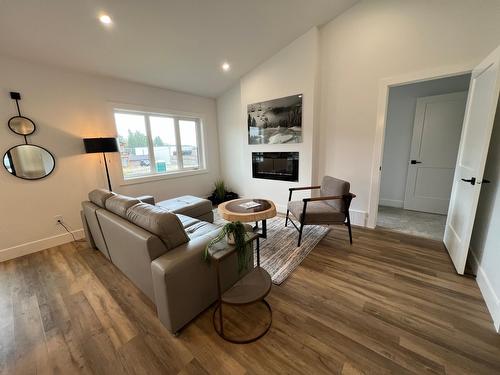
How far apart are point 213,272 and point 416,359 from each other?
4.67 feet

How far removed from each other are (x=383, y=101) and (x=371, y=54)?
67 centimetres

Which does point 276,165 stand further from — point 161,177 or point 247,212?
point 161,177

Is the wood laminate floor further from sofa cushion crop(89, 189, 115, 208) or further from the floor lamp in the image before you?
the floor lamp

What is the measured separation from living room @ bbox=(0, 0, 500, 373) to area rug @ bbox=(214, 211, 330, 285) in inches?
1.0

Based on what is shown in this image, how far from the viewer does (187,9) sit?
7.63 feet

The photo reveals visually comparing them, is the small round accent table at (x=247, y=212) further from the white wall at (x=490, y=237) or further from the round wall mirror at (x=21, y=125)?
the round wall mirror at (x=21, y=125)

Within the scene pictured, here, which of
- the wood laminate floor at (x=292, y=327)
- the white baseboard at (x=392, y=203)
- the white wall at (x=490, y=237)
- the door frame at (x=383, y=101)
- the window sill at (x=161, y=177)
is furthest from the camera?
the white baseboard at (x=392, y=203)

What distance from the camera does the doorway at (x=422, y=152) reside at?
130 inches

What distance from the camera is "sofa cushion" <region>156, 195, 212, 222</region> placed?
2.91 meters

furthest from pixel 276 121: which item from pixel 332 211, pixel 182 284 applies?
pixel 182 284

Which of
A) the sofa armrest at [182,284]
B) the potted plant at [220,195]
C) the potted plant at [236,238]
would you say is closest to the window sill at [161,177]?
the potted plant at [220,195]

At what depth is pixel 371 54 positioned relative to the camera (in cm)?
284

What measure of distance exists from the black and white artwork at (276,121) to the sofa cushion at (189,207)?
166cm

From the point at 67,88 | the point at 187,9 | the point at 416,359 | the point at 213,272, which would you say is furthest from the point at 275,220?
the point at 67,88
